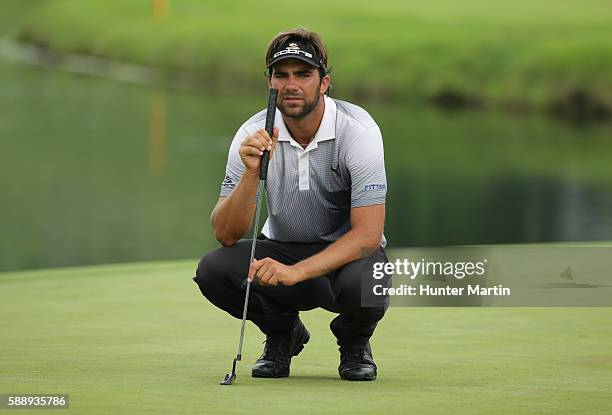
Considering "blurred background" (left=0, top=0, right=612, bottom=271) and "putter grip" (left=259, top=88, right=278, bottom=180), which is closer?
"putter grip" (left=259, top=88, right=278, bottom=180)

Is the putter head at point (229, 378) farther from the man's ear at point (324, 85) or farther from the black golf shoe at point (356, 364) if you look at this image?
the man's ear at point (324, 85)

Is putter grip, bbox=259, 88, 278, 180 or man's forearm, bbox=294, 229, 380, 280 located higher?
putter grip, bbox=259, 88, 278, 180

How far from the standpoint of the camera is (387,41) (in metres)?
28.1

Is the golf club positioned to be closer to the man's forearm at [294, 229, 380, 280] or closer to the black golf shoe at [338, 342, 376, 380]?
the man's forearm at [294, 229, 380, 280]

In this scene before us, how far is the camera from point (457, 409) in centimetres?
285

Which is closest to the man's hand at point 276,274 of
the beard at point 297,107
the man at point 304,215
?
the man at point 304,215

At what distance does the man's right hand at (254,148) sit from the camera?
3.30m

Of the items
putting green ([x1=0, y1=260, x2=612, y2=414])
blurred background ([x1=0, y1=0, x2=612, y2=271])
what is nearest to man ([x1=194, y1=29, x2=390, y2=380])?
putting green ([x1=0, y1=260, x2=612, y2=414])

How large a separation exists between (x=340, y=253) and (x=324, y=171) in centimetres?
23

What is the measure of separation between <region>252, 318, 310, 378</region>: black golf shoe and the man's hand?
10.5 inches

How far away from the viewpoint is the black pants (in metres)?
3.42

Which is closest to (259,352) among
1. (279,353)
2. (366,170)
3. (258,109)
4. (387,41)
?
(279,353)

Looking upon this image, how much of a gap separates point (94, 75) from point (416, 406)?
91.5 ft

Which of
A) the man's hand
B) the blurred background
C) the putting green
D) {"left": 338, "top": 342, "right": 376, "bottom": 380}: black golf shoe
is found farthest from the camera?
the blurred background
